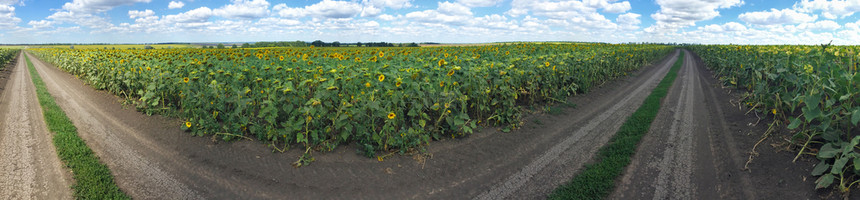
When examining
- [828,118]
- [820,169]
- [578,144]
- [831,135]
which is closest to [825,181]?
[820,169]

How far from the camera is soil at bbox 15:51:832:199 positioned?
15.1ft

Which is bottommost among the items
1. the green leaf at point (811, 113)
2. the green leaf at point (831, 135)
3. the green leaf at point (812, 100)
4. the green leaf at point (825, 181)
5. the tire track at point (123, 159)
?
the tire track at point (123, 159)

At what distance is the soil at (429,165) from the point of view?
4.61m

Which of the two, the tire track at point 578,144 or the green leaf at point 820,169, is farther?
the tire track at point 578,144

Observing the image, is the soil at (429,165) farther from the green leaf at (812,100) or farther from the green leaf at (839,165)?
the green leaf at (812,100)

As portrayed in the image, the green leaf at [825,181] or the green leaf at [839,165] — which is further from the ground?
the green leaf at [839,165]

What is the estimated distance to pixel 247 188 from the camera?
15.5ft

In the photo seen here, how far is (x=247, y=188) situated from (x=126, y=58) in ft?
32.5

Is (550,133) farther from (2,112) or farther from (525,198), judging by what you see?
(2,112)

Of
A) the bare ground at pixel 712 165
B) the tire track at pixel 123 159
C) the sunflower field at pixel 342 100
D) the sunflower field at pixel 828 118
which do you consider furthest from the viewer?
the sunflower field at pixel 342 100

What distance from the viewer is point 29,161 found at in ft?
18.2

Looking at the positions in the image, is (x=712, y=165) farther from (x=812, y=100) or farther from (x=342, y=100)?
(x=342, y=100)

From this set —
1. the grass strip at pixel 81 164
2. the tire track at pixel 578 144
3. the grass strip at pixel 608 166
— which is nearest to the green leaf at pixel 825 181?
the grass strip at pixel 608 166

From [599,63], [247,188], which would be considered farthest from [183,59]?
[599,63]
